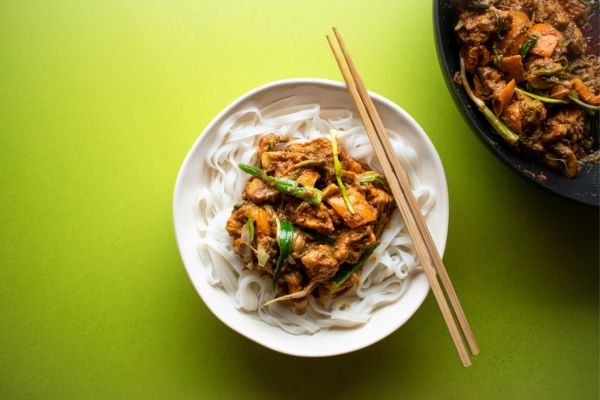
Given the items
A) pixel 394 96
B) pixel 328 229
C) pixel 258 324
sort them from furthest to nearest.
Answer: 1. pixel 394 96
2. pixel 258 324
3. pixel 328 229

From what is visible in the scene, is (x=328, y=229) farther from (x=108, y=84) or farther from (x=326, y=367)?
(x=108, y=84)

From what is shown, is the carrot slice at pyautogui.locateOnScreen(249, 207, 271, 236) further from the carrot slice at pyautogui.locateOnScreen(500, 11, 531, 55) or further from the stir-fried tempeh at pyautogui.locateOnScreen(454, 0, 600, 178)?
the carrot slice at pyautogui.locateOnScreen(500, 11, 531, 55)

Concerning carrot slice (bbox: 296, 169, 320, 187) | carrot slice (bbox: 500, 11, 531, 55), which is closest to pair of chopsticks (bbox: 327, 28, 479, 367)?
carrot slice (bbox: 296, 169, 320, 187)

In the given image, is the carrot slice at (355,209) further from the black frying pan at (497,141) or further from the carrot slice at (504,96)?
the carrot slice at (504,96)

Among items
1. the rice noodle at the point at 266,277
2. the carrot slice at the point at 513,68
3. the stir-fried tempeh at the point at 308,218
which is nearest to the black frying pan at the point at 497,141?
the carrot slice at the point at 513,68

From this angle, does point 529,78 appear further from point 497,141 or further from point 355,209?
point 355,209

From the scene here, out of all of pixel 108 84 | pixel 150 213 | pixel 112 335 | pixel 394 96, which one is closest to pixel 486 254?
pixel 394 96
